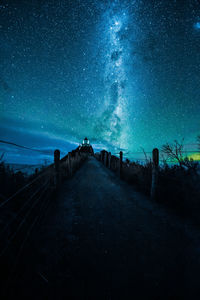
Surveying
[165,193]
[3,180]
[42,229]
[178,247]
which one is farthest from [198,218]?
[3,180]

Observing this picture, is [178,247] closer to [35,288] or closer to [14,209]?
[35,288]

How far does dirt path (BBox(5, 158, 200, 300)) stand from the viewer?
121cm

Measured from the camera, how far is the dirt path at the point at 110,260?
1.21 metres

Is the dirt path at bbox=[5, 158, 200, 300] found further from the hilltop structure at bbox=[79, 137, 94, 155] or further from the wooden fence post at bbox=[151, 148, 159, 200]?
the hilltop structure at bbox=[79, 137, 94, 155]

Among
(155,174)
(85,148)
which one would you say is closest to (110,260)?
(155,174)

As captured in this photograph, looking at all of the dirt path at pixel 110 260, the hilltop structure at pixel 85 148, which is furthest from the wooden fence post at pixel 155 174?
the hilltop structure at pixel 85 148

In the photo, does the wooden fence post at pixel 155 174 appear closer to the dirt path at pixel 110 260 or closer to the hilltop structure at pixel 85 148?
the dirt path at pixel 110 260

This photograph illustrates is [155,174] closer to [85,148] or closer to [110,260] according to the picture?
[110,260]

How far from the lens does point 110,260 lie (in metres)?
1.57

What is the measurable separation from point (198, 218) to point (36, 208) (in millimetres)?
4090

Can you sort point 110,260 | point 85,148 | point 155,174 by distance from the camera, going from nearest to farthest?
1. point 110,260
2. point 155,174
3. point 85,148

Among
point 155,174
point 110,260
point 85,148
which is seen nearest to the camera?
point 110,260

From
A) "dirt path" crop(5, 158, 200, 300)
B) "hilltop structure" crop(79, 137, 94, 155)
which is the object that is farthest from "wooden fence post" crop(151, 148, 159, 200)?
"hilltop structure" crop(79, 137, 94, 155)

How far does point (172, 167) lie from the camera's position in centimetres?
432
